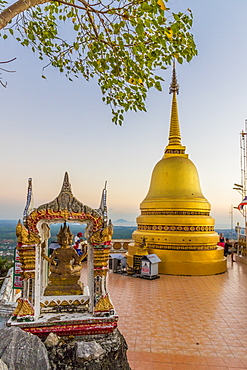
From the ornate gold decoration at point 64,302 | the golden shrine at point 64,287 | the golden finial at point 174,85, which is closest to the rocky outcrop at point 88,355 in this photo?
the golden shrine at point 64,287

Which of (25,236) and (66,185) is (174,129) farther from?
(25,236)

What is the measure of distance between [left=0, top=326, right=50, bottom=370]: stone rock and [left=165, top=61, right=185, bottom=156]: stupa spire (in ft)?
46.7

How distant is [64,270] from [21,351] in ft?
6.99

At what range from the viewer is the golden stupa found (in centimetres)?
1322

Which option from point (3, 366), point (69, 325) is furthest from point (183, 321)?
point (3, 366)

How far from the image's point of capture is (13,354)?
3.77 m

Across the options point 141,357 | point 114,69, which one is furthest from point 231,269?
point 114,69

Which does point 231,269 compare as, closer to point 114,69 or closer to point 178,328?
point 178,328

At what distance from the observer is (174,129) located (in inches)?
694

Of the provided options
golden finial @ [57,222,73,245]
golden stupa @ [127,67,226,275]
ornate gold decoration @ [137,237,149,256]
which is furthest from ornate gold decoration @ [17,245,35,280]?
ornate gold decoration @ [137,237,149,256]

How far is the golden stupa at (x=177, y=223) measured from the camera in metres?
13.2

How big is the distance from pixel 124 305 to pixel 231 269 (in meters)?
7.99

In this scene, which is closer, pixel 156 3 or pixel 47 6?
pixel 156 3

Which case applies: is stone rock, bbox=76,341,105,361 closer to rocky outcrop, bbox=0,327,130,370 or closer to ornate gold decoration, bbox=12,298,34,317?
rocky outcrop, bbox=0,327,130,370
